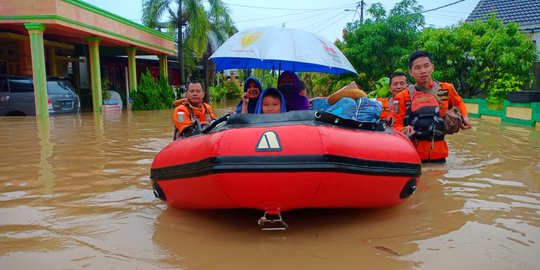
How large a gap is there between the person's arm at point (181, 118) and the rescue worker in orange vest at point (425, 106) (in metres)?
2.21

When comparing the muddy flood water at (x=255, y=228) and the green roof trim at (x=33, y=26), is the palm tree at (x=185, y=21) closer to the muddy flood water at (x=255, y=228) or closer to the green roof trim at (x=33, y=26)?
the green roof trim at (x=33, y=26)

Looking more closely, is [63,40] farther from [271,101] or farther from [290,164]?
[290,164]

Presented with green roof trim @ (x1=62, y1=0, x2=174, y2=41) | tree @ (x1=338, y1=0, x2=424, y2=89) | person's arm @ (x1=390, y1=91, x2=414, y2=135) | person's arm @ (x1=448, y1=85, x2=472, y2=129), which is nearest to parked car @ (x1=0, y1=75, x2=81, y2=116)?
green roof trim @ (x1=62, y1=0, x2=174, y2=41)

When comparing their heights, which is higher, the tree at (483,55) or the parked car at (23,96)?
the tree at (483,55)

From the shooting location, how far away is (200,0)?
21.9 m

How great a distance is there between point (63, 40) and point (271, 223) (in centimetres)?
1785

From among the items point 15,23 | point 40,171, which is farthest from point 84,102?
point 40,171

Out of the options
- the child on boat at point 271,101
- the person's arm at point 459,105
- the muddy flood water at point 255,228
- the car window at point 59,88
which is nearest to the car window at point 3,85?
the car window at point 59,88

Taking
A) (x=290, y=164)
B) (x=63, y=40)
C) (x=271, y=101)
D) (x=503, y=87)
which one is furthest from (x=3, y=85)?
(x=503, y=87)

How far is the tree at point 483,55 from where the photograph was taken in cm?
1248

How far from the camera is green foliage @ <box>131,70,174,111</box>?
18.5 m

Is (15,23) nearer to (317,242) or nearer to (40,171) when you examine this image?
(40,171)

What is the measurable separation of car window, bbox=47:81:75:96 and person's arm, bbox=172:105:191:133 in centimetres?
1050

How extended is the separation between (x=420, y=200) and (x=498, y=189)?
99 centimetres
